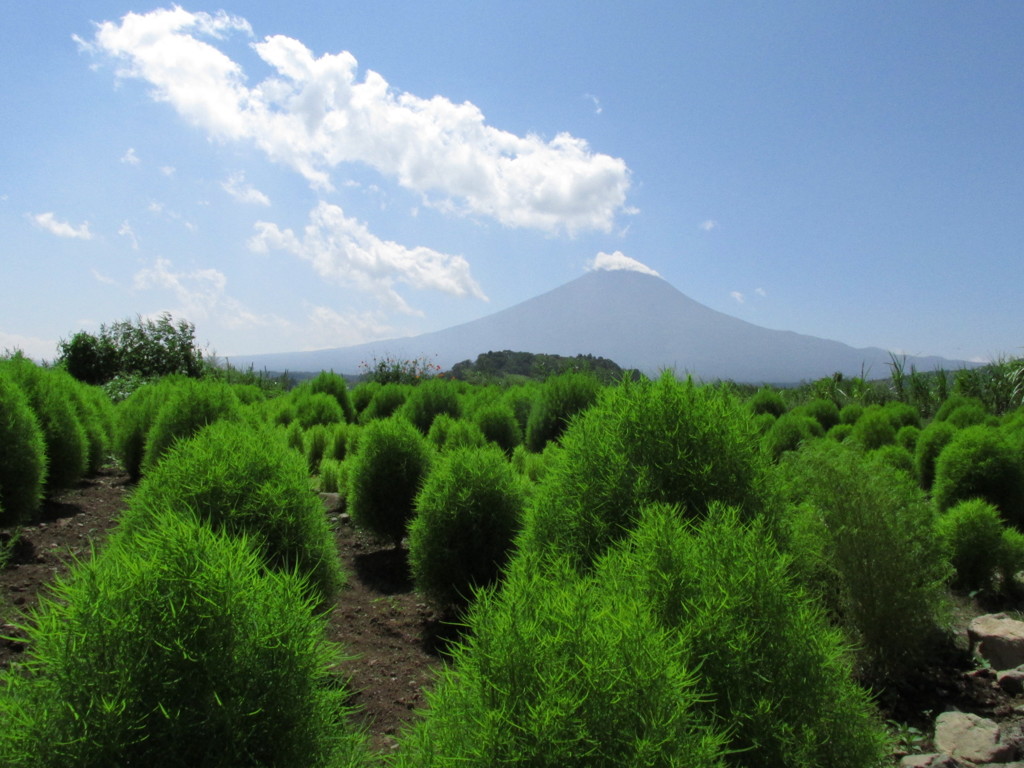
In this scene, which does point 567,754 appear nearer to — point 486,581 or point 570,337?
point 486,581

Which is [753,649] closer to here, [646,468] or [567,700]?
[567,700]

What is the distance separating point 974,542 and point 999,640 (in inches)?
61.3

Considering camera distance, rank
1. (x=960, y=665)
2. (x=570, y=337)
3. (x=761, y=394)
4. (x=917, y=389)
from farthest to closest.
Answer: (x=570, y=337) < (x=917, y=389) < (x=761, y=394) < (x=960, y=665)

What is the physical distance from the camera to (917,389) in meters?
17.0

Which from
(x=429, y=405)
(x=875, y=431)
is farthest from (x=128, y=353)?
(x=875, y=431)

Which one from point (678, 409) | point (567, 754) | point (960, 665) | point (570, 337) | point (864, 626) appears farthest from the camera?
point (570, 337)

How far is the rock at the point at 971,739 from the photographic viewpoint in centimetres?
377

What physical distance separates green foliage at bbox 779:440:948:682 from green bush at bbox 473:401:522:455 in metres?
5.50

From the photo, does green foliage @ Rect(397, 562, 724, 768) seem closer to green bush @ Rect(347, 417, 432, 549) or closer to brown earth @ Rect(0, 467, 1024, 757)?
brown earth @ Rect(0, 467, 1024, 757)

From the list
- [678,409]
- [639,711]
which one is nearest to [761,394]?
[678,409]

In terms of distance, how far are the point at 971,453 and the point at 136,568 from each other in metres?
8.65

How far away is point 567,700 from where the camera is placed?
1619 mm

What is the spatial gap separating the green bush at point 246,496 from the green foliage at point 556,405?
17.1 feet

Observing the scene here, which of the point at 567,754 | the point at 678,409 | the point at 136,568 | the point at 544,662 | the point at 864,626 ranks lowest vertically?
the point at 864,626
